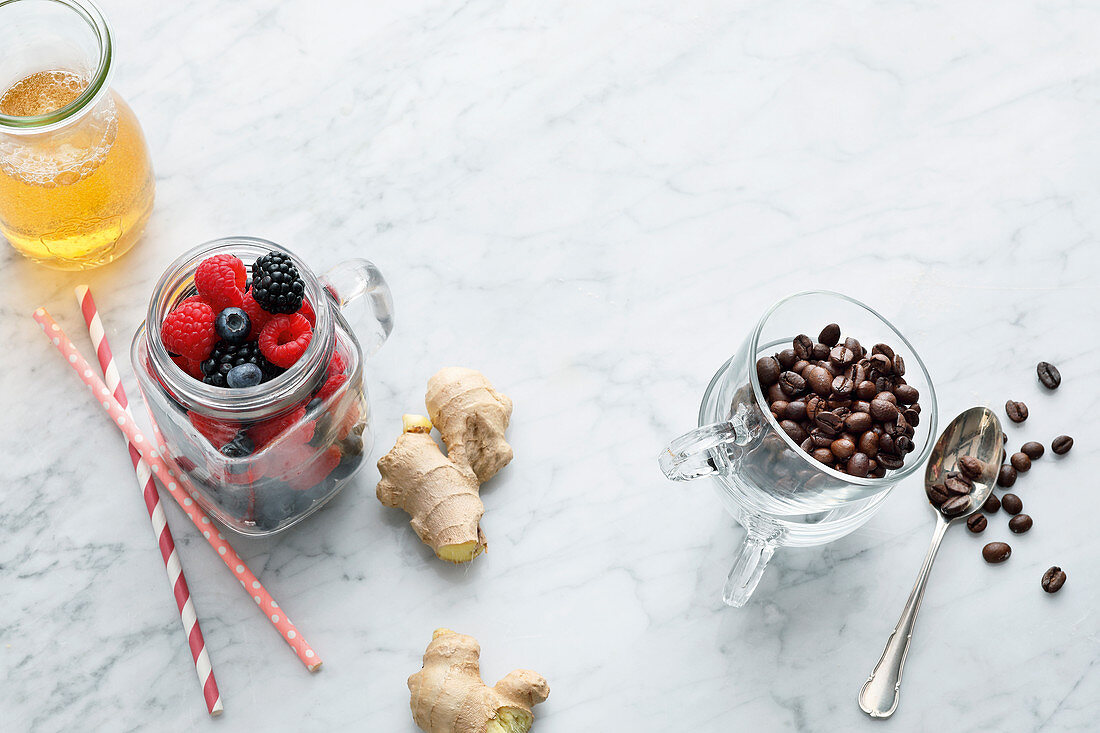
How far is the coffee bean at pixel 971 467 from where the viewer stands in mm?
1470

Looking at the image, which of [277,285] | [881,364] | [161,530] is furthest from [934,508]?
[161,530]

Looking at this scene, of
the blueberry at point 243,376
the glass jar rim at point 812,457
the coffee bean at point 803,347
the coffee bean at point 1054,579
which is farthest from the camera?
the coffee bean at point 1054,579

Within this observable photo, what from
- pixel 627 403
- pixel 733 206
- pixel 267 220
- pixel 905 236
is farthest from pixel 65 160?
pixel 905 236

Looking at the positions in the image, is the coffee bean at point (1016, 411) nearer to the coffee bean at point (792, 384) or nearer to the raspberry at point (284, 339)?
the coffee bean at point (792, 384)

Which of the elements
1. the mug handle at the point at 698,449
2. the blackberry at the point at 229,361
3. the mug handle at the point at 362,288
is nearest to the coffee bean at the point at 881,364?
the mug handle at the point at 698,449

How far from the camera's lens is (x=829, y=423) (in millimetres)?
1298

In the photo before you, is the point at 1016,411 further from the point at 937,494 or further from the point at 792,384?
the point at 792,384

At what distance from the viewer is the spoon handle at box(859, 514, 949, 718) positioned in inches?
55.2

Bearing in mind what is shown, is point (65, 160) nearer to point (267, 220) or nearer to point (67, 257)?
point (67, 257)

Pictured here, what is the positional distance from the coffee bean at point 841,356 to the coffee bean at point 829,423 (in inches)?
3.2

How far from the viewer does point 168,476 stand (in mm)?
1420

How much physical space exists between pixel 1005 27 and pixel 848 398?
83cm

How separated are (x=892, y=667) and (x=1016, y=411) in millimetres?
425

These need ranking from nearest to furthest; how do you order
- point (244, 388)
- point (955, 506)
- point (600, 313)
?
point (244, 388) < point (955, 506) < point (600, 313)
